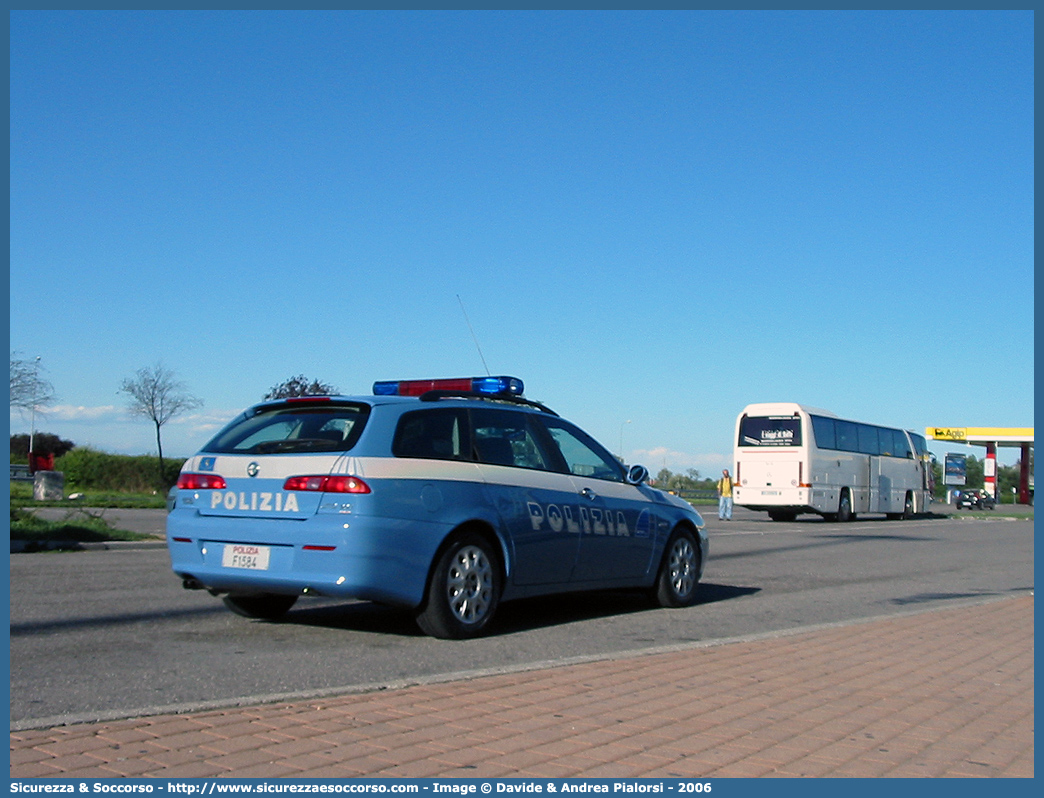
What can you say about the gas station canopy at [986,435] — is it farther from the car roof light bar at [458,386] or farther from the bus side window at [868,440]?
the car roof light bar at [458,386]

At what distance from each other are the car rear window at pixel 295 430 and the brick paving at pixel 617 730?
2222mm

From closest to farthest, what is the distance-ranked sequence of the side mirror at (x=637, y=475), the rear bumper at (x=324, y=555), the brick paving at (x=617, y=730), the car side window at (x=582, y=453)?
1. the brick paving at (x=617, y=730)
2. the rear bumper at (x=324, y=555)
3. the car side window at (x=582, y=453)
4. the side mirror at (x=637, y=475)

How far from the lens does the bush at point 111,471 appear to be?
43.3 m

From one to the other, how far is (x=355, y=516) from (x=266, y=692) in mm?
1644

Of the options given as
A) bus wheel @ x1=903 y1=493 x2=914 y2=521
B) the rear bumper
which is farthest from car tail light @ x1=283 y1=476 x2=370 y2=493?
bus wheel @ x1=903 y1=493 x2=914 y2=521

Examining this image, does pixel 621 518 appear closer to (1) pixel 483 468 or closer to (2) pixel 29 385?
(1) pixel 483 468

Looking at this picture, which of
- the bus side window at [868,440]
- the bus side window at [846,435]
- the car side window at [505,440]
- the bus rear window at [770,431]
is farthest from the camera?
the bus side window at [868,440]

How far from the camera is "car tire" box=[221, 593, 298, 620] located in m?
8.80

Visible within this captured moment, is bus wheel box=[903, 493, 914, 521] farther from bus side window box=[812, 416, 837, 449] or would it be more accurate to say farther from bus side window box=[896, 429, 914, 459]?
bus side window box=[812, 416, 837, 449]

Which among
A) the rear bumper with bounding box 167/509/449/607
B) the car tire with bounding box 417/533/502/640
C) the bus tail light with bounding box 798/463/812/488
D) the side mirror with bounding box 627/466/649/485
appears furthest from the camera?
the bus tail light with bounding box 798/463/812/488

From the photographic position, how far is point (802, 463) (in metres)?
34.6

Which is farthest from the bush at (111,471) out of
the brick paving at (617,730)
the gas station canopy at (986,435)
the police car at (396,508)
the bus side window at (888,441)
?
the gas station canopy at (986,435)

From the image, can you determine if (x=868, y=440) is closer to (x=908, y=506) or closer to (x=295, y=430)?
(x=908, y=506)
